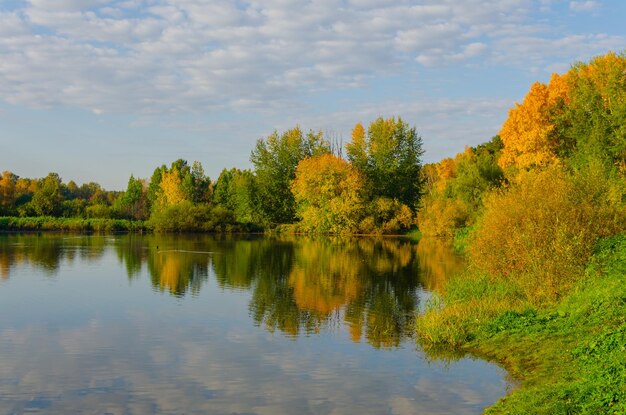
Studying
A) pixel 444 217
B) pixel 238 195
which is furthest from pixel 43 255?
pixel 238 195

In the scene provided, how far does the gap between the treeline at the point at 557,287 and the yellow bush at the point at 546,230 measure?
0.05m

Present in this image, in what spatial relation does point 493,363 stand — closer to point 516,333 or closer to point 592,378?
point 516,333

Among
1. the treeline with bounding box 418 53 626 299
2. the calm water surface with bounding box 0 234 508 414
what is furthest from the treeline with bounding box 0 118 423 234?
the calm water surface with bounding box 0 234 508 414

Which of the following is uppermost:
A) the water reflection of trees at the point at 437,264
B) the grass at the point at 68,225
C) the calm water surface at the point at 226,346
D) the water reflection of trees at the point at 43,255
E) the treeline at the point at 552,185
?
the treeline at the point at 552,185

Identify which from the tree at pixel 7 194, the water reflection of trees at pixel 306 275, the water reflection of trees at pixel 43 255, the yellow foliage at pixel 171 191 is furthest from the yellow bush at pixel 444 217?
the tree at pixel 7 194

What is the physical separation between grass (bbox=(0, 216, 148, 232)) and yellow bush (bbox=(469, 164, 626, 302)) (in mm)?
85401

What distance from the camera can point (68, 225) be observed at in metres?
103

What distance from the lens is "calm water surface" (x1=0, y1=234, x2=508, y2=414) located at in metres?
14.8

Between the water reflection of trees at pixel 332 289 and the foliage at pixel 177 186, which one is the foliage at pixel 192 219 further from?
the water reflection of trees at pixel 332 289

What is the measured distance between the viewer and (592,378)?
1199cm

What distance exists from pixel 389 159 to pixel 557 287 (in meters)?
72.3

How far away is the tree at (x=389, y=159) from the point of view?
9306 cm

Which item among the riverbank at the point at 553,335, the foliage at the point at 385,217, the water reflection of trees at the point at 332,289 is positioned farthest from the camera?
the foliage at the point at 385,217

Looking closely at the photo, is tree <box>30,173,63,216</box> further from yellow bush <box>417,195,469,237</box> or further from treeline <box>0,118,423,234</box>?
yellow bush <box>417,195,469,237</box>
